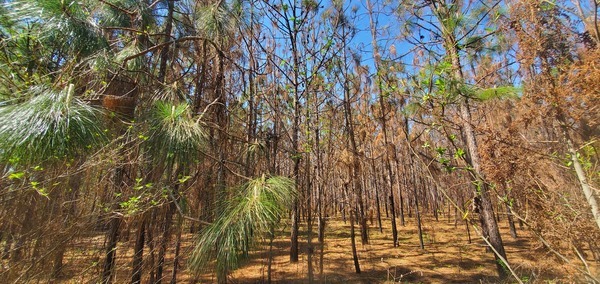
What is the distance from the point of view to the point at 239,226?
1.31 metres

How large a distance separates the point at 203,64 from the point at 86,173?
3.82 feet

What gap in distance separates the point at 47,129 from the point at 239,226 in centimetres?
84

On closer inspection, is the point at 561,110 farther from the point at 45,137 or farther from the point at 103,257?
the point at 103,257

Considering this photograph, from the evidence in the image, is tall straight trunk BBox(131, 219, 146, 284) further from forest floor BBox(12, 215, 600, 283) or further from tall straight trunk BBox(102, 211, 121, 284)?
forest floor BBox(12, 215, 600, 283)

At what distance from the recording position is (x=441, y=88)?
126cm

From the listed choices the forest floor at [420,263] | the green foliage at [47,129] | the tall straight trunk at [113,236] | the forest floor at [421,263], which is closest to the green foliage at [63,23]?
the green foliage at [47,129]

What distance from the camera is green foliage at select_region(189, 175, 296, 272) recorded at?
1.29 m

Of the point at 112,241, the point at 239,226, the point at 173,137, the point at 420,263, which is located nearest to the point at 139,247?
the point at 112,241

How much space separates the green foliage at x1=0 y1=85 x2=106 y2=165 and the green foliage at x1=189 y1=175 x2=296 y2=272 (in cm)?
66

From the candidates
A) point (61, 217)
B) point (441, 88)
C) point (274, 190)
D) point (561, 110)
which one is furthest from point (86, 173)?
point (561, 110)

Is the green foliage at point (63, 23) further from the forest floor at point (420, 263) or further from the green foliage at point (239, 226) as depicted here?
the forest floor at point (420, 263)

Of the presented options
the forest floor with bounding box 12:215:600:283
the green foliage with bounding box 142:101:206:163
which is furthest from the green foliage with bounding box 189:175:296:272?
the forest floor with bounding box 12:215:600:283

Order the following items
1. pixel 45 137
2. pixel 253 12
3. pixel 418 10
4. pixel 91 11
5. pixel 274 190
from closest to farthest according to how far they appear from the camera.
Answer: pixel 45 137 < pixel 274 190 < pixel 91 11 < pixel 253 12 < pixel 418 10

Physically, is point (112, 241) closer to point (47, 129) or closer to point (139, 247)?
point (139, 247)
